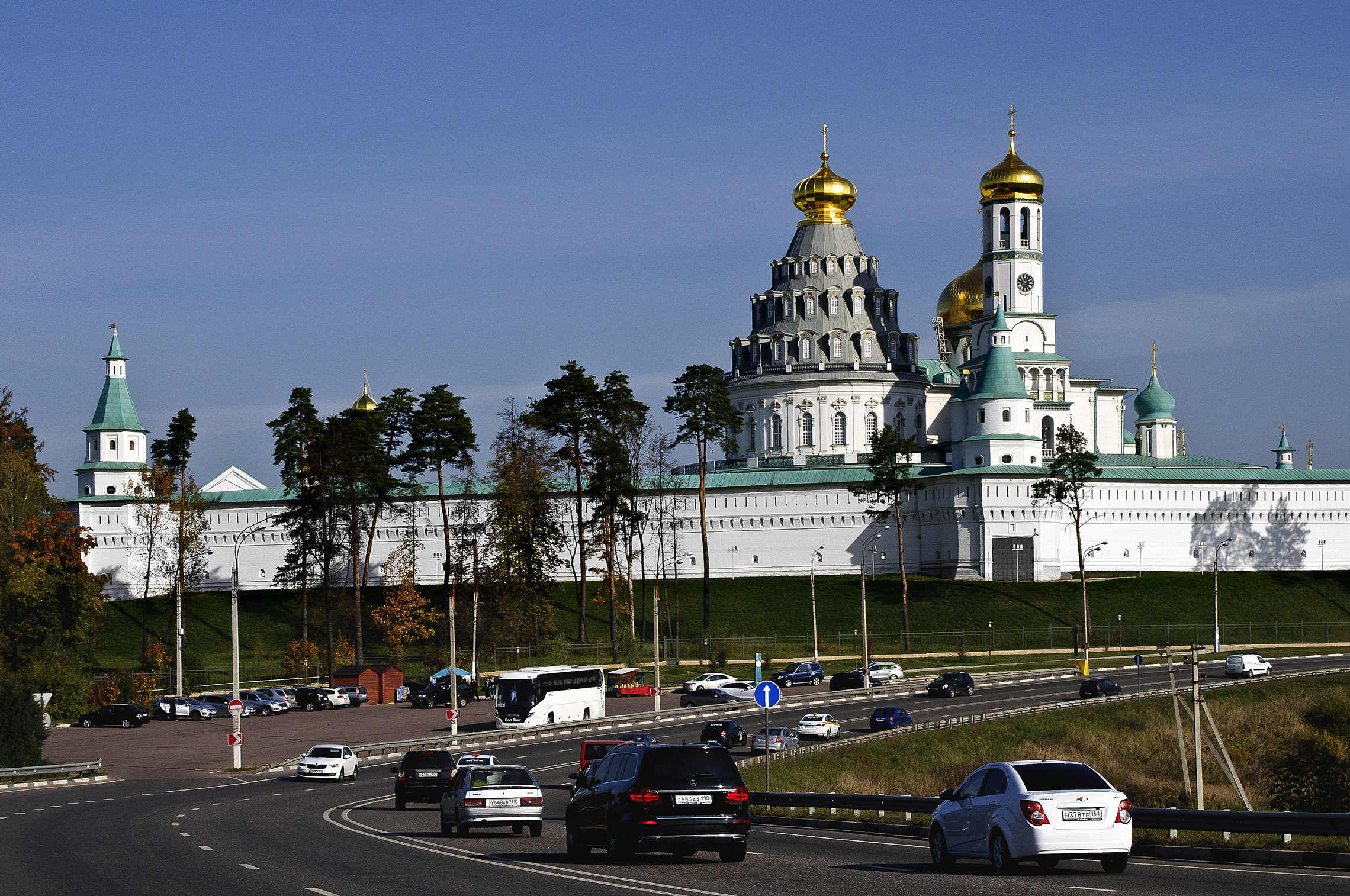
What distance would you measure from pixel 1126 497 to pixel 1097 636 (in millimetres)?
21287

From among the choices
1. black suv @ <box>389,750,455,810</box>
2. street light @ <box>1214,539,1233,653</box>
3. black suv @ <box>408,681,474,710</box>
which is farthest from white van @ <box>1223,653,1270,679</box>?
black suv @ <box>389,750,455,810</box>

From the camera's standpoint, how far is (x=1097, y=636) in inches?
3467

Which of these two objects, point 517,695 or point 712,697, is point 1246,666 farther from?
point 517,695

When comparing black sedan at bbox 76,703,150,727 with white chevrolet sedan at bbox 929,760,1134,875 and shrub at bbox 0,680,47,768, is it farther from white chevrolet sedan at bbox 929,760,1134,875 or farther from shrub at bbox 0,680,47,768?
white chevrolet sedan at bbox 929,760,1134,875

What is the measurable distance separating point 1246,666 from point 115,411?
80757mm

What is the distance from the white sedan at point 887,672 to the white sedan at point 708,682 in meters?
6.38

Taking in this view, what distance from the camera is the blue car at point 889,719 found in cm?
5112

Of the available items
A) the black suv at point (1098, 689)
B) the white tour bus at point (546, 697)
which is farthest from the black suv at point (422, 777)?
the black suv at point (1098, 689)

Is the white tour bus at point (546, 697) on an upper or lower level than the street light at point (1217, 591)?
lower

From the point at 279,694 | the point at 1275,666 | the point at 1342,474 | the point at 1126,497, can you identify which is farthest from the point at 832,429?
the point at 279,694

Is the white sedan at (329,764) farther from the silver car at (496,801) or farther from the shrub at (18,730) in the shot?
the silver car at (496,801)

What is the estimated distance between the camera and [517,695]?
57719 millimetres

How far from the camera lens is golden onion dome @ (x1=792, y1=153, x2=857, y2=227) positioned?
128 m

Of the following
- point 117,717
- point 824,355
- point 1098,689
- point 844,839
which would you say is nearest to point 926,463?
point 824,355
